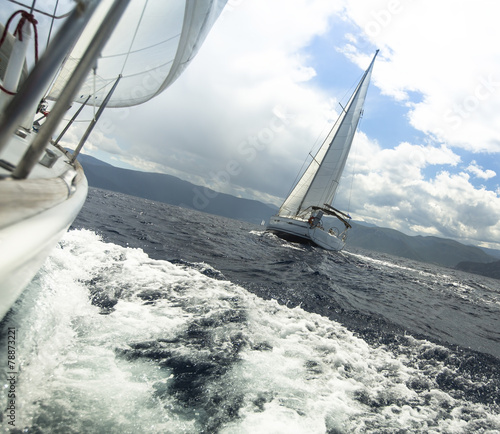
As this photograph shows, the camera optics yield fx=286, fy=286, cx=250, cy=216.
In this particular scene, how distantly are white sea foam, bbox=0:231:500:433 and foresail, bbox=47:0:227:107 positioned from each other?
3107 millimetres

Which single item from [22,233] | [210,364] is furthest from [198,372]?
[22,233]

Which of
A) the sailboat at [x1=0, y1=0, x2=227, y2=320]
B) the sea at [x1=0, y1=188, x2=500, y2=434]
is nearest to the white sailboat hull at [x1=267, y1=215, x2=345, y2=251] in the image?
the sea at [x1=0, y1=188, x2=500, y2=434]

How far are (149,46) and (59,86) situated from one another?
2024mm

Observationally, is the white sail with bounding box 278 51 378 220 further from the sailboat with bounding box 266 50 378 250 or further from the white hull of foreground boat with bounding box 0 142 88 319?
the white hull of foreground boat with bounding box 0 142 88 319

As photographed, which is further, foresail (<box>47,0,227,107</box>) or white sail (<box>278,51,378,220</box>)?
white sail (<box>278,51,378,220</box>)

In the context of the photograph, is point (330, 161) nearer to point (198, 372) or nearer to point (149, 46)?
point (149, 46)

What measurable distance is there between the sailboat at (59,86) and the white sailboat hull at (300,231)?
21.0 meters

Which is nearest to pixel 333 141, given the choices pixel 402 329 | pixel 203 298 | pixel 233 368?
pixel 402 329

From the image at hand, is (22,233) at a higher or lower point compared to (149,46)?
lower

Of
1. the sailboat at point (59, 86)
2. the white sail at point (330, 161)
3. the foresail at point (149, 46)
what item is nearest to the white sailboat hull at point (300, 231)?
the white sail at point (330, 161)

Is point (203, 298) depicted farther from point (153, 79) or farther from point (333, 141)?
point (333, 141)

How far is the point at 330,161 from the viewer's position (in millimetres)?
28844

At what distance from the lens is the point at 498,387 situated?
4406 millimetres

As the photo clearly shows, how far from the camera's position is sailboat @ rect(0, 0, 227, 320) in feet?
3.14
